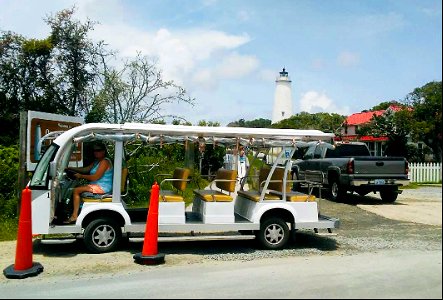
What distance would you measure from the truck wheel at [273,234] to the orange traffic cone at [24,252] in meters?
3.63

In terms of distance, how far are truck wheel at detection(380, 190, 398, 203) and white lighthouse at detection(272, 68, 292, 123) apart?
2982 inches

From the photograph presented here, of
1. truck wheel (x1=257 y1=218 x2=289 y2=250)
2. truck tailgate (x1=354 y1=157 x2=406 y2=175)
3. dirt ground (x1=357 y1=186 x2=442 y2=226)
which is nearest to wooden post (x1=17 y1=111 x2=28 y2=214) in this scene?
truck wheel (x1=257 y1=218 x2=289 y2=250)

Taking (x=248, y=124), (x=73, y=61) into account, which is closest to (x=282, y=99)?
(x=248, y=124)

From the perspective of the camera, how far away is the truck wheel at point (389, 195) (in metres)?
16.9

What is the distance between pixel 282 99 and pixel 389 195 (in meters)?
78.8

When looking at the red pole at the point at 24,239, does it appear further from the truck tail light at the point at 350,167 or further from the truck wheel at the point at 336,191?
the truck wheel at the point at 336,191

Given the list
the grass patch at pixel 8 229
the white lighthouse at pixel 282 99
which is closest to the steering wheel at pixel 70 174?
the grass patch at pixel 8 229

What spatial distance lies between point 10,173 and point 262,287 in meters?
10.2

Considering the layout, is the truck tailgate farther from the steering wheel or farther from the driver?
the steering wheel

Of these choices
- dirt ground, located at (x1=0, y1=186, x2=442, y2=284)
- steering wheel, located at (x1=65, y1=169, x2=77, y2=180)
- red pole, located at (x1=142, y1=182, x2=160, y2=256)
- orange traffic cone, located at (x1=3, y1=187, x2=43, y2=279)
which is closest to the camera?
orange traffic cone, located at (x1=3, y1=187, x2=43, y2=279)

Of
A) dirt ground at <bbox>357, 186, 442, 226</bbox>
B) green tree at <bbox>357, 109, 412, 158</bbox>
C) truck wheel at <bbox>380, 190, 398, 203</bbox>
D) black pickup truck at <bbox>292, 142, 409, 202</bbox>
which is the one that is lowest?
dirt ground at <bbox>357, 186, 442, 226</bbox>

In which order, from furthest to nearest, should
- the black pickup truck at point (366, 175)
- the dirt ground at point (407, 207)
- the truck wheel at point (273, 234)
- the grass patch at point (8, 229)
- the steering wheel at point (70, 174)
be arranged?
the black pickup truck at point (366, 175) < the dirt ground at point (407, 207) < the grass patch at point (8, 229) < the steering wheel at point (70, 174) < the truck wheel at point (273, 234)

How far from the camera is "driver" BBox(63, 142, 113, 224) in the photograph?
8529 mm

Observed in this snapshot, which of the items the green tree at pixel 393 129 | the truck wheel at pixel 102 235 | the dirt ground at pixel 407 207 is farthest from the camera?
the green tree at pixel 393 129
